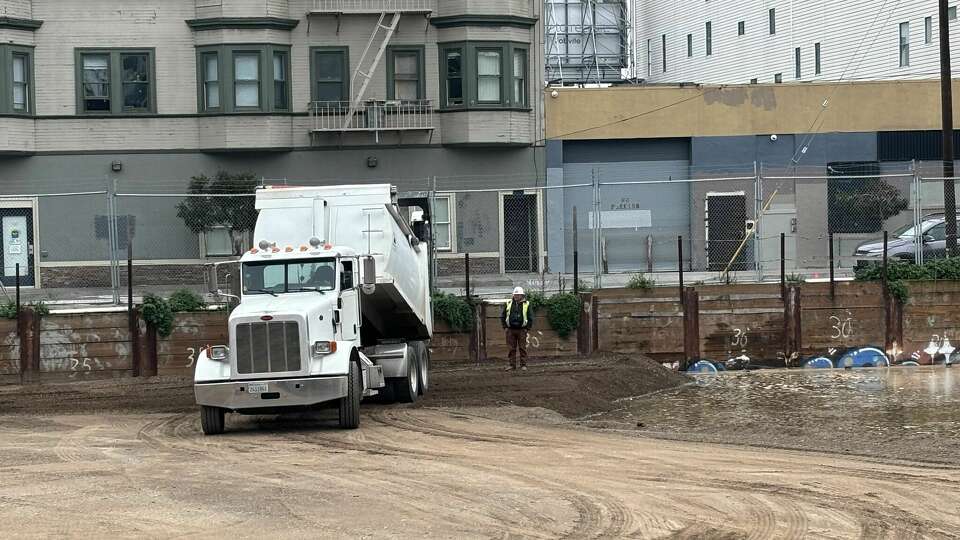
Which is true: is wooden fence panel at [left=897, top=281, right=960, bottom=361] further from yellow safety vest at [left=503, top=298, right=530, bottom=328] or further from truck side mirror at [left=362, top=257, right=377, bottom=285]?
truck side mirror at [left=362, top=257, right=377, bottom=285]

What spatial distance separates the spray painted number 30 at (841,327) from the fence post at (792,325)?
710 mm

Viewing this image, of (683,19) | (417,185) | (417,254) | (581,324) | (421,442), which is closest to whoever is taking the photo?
(421,442)

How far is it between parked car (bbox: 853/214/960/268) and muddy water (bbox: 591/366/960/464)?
5.09m

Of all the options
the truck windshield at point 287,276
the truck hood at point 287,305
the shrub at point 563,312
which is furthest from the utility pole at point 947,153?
the truck hood at point 287,305

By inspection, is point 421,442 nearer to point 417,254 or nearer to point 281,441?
point 281,441

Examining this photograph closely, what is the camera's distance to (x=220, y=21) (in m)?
39.4

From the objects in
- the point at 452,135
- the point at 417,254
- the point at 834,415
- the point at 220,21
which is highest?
the point at 220,21

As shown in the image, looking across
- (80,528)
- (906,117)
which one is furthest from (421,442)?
(906,117)

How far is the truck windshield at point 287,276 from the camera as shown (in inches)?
755

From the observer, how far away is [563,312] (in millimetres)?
27250

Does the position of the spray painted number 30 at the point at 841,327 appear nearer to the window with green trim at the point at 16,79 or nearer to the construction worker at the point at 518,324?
the construction worker at the point at 518,324

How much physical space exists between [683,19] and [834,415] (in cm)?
4452

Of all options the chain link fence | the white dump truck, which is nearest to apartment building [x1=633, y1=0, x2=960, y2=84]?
the chain link fence

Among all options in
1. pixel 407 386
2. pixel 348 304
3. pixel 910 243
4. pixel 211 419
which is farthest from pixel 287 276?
pixel 910 243
